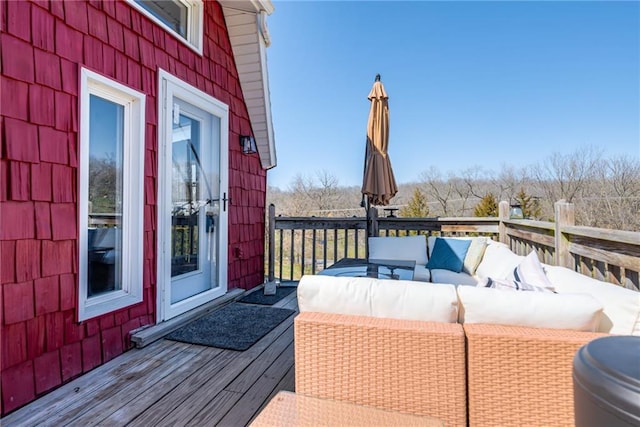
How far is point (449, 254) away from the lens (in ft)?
12.8

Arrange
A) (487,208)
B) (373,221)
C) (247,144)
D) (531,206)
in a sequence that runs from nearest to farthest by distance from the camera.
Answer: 1. (247,144)
2. (373,221)
3. (531,206)
4. (487,208)

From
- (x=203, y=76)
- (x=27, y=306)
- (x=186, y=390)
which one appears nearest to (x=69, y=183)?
(x=27, y=306)

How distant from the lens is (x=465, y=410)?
53.5 inches

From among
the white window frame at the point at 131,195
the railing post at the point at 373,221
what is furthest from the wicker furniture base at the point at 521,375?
the railing post at the point at 373,221

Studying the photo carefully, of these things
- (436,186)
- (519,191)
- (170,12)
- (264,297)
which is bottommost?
(264,297)

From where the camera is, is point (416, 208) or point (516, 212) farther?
point (416, 208)

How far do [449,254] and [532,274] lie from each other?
186 cm

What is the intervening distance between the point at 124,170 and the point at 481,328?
2.78 m

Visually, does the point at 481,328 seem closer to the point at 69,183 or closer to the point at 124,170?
the point at 69,183

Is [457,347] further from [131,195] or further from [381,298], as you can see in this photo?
[131,195]

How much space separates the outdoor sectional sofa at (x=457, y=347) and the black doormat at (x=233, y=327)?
142 centimetres

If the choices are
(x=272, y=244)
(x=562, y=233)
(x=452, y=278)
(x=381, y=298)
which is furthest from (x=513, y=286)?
(x=272, y=244)

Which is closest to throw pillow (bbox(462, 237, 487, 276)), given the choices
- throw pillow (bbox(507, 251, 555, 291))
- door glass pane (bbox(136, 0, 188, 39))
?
throw pillow (bbox(507, 251, 555, 291))

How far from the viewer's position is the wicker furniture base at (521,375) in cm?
128
